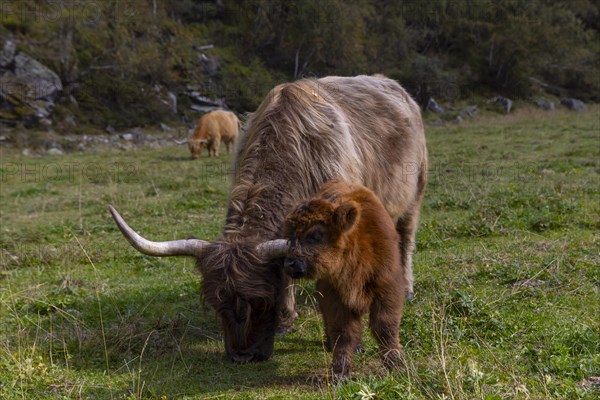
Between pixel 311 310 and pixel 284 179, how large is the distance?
1807 millimetres

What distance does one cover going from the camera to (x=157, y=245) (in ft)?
17.6

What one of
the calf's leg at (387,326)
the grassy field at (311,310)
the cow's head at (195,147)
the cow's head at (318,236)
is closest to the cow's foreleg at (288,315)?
the grassy field at (311,310)

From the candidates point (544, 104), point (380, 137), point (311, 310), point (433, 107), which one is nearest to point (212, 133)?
point (433, 107)

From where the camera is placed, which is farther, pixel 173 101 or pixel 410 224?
pixel 173 101

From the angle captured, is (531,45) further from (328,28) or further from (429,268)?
(429,268)

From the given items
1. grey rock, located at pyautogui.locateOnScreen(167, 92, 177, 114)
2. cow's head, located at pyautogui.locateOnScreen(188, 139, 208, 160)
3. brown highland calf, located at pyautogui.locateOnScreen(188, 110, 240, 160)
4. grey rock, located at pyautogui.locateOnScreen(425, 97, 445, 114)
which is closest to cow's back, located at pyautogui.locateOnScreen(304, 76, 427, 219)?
brown highland calf, located at pyautogui.locateOnScreen(188, 110, 240, 160)

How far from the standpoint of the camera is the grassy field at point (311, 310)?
15.2ft

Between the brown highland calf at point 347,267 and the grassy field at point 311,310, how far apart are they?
0.25 metres

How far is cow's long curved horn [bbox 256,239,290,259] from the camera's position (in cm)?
509

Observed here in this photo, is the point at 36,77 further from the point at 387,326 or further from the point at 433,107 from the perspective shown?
the point at 387,326

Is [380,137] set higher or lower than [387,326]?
higher

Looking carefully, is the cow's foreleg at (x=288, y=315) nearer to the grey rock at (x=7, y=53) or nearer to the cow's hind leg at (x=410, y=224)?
the cow's hind leg at (x=410, y=224)

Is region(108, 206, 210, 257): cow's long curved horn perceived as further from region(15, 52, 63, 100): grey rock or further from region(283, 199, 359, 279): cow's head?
region(15, 52, 63, 100): grey rock

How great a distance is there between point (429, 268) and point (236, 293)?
11.6 feet
